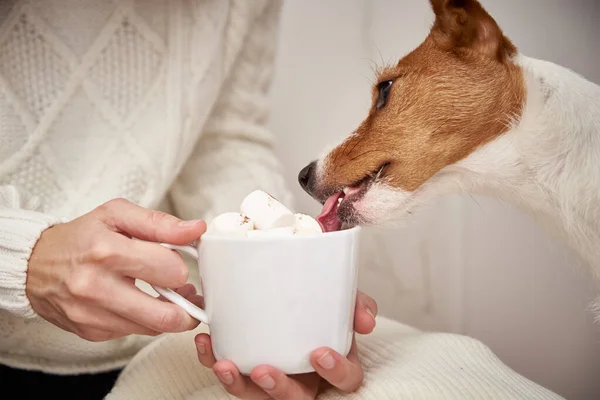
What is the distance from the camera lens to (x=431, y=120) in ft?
2.23

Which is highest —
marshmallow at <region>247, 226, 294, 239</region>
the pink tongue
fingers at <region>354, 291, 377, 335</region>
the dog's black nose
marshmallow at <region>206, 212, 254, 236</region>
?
marshmallow at <region>247, 226, 294, 239</region>

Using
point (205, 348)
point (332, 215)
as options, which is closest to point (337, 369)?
point (205, 348)

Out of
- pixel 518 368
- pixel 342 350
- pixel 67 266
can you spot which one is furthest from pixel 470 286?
pixel 67 266

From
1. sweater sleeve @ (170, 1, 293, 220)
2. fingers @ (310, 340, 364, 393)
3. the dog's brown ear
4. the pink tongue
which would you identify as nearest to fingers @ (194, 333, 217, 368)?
fingers @ (310, 340, 364, 393)

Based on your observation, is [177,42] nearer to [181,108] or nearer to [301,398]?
[181,108]

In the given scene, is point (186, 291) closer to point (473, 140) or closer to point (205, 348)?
point (205, 348)

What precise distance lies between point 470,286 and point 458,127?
397 millimetres

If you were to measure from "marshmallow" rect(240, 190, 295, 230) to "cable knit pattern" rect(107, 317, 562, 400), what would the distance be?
19cm

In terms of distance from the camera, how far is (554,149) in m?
0.63

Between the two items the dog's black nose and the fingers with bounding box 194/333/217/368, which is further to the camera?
the dog's black nose

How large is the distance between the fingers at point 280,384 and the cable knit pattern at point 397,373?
0.04m

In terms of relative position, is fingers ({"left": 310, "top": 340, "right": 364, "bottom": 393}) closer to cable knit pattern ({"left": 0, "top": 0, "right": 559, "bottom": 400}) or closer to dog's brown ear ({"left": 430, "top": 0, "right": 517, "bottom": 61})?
cable knit pattern ({"left": 0, "top": 0, "right": 559, "bottom": 400})

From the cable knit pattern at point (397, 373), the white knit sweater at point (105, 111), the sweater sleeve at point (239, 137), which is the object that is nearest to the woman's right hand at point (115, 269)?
the cable knit pattern at point (397, 373)

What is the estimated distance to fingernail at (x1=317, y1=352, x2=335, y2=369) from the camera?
469 mm
